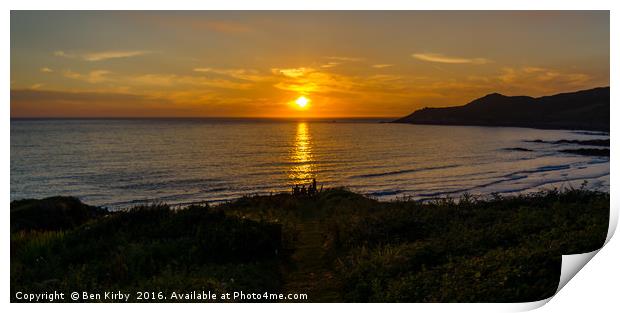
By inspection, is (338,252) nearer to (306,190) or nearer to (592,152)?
(306,190)

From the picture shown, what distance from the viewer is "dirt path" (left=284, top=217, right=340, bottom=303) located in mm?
9605

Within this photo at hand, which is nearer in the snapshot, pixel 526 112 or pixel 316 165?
pixel 526 112

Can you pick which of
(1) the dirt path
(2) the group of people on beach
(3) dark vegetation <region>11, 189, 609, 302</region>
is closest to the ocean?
(2) the group of people on beach

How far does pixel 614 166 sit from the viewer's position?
12.0m

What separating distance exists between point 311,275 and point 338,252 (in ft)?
3.67

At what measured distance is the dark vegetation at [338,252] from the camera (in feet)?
28.9

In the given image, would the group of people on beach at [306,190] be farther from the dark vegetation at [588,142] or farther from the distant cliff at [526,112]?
the dark vegetation at [588,142]

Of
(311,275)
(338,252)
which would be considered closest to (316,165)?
(338,252)

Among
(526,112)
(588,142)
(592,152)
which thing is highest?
(526,112)

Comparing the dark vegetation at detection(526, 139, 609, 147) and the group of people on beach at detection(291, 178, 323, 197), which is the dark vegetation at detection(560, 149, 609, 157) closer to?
the dark vegetation at detection(526, 139, 609, 147)

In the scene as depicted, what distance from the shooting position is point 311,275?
1027cm

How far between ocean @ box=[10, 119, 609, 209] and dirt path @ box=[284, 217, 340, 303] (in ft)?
20.7
